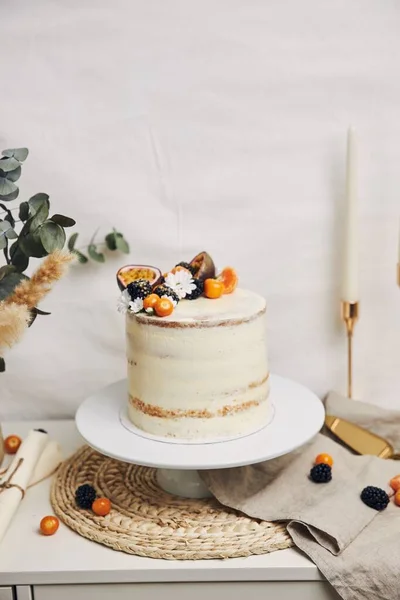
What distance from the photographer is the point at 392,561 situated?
0.97 meters

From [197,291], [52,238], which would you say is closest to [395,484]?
[197,291]

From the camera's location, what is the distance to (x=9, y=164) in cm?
106

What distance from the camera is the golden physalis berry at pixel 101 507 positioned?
1.10 meters

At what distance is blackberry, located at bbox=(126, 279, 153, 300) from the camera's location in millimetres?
1107

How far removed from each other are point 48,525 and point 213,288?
431 mm

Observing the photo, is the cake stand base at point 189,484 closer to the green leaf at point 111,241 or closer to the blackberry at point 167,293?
the blackberry at point 167,293

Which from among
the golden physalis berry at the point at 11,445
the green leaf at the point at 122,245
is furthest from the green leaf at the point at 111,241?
the golden physalis berry at the point at 11,445

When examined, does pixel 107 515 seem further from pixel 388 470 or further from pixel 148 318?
pixel 388 470

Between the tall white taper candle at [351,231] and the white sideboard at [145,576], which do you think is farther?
the tall white taper candle at [351,231]

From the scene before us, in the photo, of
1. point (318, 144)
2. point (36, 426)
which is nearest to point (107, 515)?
point (36, 426)

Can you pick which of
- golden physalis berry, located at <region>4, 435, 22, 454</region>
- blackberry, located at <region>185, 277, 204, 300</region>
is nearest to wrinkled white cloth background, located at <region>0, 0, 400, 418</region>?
golden physalis berry, located at <region>4, 435, 22, 454</region>

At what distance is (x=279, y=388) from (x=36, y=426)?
51cm

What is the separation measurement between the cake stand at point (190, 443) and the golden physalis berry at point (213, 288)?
219 mm

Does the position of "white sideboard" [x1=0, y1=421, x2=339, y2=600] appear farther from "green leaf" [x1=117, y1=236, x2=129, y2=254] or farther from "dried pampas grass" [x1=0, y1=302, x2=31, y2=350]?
"green leaf" [x1=117, y1=236, x2=129, y2=254]
